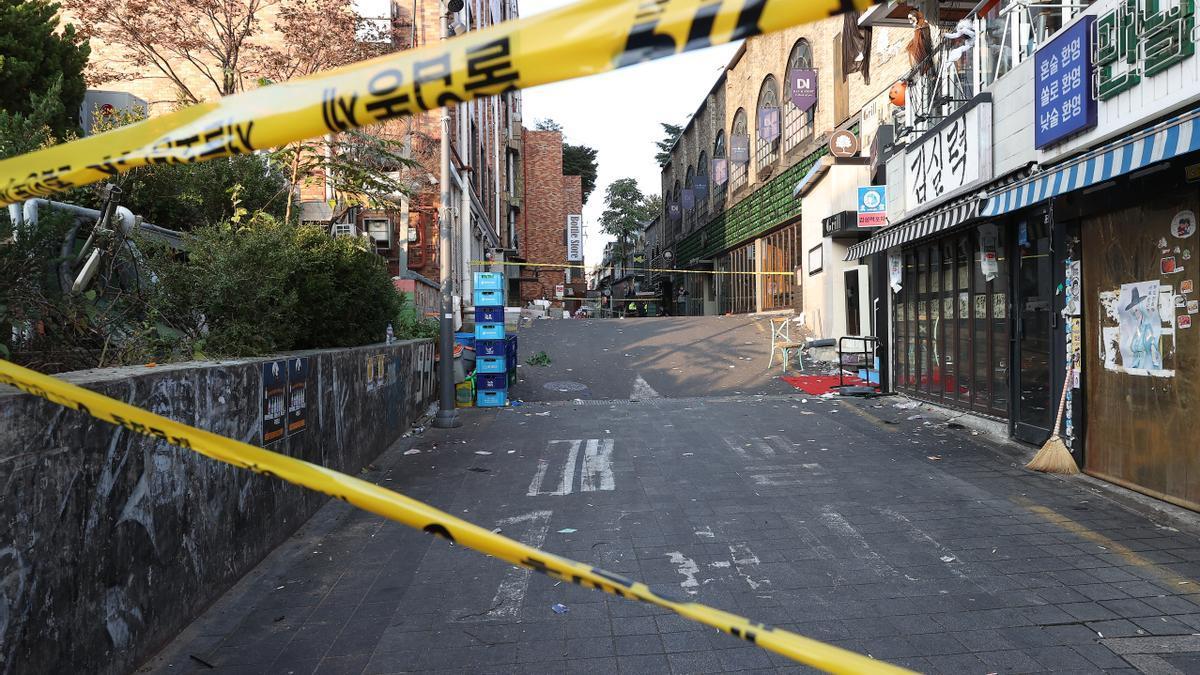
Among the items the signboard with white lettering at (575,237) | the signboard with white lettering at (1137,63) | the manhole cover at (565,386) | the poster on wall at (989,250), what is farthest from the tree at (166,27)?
the signboard with white lettering at (575,237)

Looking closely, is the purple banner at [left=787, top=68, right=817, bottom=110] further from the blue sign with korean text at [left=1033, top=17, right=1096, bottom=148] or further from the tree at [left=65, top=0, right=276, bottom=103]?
the blue sign with korean text at [left=1033, top=17, right=1096, bottom=148]

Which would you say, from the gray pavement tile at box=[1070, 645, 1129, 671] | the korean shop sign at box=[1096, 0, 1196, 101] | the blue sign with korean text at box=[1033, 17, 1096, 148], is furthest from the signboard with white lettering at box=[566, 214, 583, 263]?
the gray pavement tile at box=[1070, 645, 1129, 671]

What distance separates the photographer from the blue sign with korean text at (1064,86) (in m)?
6.55

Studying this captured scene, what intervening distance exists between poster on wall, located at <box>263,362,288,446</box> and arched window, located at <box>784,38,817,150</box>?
21.0 m

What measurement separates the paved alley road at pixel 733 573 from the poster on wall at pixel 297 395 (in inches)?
33.5

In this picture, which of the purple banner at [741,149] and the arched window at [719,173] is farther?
the arched window at [719,173]

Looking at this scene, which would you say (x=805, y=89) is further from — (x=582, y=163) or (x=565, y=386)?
(x=582, y=163)

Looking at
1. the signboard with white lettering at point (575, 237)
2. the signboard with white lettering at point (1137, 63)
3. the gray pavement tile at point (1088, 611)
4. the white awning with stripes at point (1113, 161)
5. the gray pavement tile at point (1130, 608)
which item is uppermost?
the signboard with white lettering at point (575, 237)

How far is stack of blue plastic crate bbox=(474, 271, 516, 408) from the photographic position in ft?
43.3

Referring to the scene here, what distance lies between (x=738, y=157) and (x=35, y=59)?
81.8ft

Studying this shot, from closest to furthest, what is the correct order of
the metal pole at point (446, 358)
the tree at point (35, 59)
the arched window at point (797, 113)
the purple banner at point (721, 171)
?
the metal pole at point (446, 358), the tree at point (35, 59), the arched window at point (797, 113), the purple banner at point (721, 171)

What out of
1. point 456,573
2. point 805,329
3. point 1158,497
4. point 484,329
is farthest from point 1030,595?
point 805,329

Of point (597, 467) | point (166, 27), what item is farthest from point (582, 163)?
point (597, 467)

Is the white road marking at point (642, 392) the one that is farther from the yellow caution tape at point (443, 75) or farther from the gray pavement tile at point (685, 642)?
the yellow caution tape at point (443, 75)
